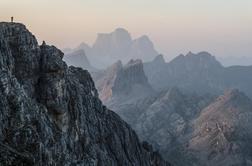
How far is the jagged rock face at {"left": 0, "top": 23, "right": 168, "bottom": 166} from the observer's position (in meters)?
83.7

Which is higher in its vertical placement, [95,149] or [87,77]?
[87,77]

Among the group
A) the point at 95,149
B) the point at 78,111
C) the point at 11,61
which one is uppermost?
the point at 11,61

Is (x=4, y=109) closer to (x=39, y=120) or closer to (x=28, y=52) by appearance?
(x=39, y=120)

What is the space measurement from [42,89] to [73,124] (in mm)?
10650

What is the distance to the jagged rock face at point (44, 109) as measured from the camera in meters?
83.7

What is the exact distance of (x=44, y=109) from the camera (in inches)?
4131

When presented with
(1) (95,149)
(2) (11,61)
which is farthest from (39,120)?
(1) (95,149)

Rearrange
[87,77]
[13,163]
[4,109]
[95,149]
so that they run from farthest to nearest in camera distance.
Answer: [87,77], [95,149], [4,109], [13,163]

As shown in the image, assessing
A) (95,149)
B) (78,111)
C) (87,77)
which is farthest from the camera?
(87,77)

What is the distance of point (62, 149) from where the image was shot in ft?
340

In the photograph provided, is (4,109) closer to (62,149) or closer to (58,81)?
(62,149)

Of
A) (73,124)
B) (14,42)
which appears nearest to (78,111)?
(73,124)

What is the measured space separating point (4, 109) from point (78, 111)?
36.0 m

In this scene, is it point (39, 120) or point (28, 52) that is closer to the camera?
point (39, 120)
